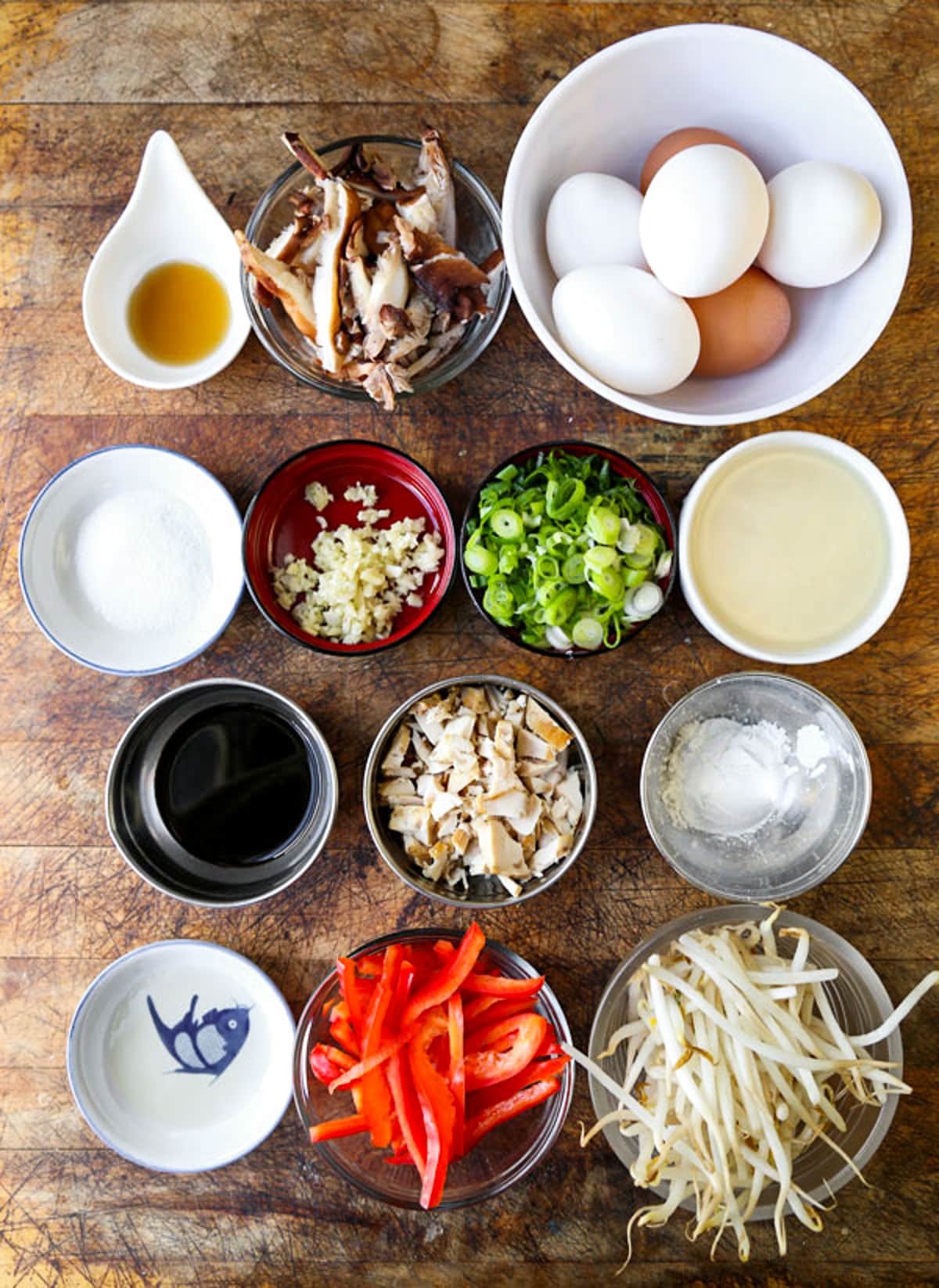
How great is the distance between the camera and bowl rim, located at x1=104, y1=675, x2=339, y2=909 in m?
1.44

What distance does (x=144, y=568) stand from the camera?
1.48 m

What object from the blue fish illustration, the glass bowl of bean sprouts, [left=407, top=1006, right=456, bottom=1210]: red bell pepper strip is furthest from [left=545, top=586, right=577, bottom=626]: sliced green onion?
the blue fish illustration

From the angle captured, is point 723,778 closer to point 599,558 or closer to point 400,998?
point 599,558

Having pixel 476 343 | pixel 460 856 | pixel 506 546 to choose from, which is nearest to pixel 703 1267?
pixel 460 856

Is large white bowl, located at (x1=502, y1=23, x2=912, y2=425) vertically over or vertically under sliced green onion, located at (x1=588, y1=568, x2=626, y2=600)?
over

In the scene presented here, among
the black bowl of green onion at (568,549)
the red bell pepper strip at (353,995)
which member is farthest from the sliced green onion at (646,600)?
the red bell pepper strip at (353,995)

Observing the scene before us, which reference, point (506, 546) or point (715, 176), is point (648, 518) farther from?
point (715, 176)

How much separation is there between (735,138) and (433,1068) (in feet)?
4.40

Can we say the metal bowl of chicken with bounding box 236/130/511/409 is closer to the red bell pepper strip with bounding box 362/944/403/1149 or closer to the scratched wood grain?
the scratched wood grain

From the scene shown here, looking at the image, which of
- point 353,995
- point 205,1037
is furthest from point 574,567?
point 205,1037

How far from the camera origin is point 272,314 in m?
1.43

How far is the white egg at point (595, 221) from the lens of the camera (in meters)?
1.26

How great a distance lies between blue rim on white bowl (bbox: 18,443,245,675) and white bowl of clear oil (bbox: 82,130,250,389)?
134 millimetres

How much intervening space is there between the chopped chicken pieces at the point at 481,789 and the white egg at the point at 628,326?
50 centimetres
